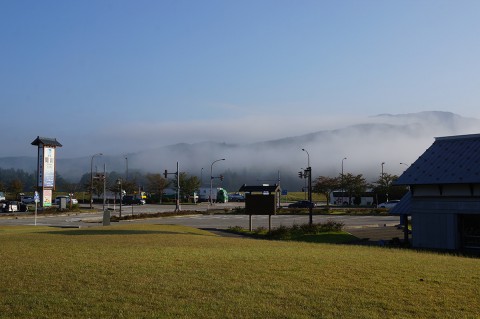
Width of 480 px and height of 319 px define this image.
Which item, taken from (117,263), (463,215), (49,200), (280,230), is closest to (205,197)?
(49,200)

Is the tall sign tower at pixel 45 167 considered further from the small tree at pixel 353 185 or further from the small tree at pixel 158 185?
the small tree at pixel 353 185

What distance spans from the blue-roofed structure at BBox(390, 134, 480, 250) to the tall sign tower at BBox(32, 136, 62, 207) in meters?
52.1

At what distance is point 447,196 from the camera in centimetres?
2891

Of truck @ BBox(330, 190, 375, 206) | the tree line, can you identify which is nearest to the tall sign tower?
the tree line

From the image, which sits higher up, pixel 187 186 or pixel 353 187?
pixel 187 186

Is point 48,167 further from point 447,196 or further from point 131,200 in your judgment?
point 447,196

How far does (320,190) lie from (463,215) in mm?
66521

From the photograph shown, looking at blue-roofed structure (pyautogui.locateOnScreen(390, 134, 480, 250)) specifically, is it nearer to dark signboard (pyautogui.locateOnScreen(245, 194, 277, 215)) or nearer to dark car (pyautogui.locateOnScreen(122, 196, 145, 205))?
dark signboard (pyautogui.locateOnScreen(245, 194, 277, 215))

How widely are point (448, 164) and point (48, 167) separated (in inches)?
2190

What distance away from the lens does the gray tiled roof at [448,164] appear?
28359 millimetres

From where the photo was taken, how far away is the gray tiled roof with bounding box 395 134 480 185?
2836 centimetres

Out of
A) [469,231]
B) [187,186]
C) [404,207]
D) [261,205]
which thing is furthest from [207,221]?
[187,186]

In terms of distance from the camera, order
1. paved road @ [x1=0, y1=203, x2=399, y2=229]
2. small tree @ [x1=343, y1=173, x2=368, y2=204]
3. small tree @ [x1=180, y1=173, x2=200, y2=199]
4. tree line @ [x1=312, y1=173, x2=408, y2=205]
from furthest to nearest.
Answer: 1. small tree @ [x1=180, y1=173, x2=200, y2=199]
2. small tree @ [x1=343, y1=173, x2=368, y2=204]
3. tree line @ [x1=312, y1=173, x2=408, y2=205]
4. paved road @ [x1=0, y1=203, x2=399, y2=229]

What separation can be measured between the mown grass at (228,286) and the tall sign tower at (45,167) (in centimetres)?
5532
